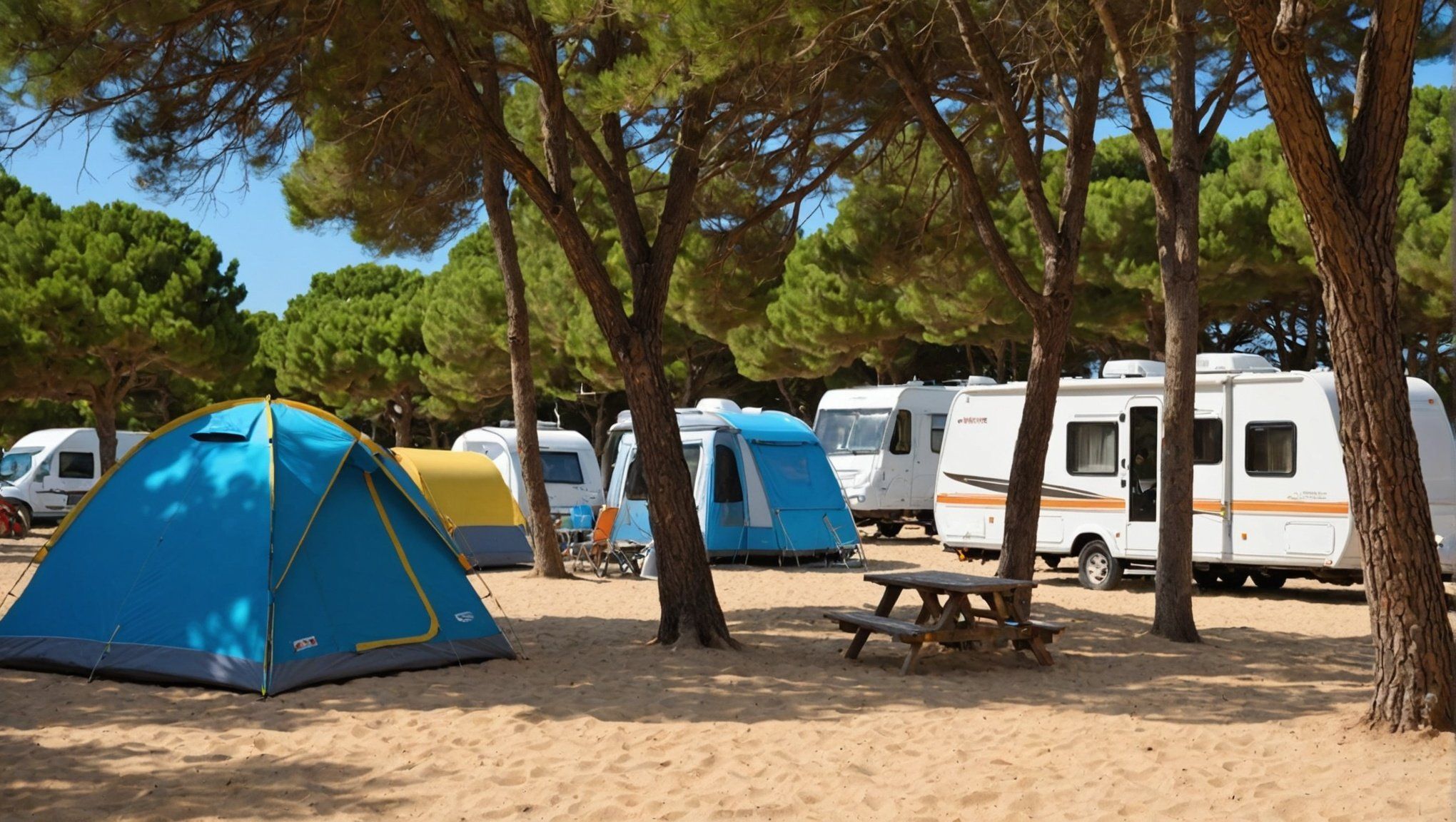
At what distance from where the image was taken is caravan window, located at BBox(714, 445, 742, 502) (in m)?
14.5

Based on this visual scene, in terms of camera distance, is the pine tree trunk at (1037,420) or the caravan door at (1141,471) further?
the caravan door at (1141,471)

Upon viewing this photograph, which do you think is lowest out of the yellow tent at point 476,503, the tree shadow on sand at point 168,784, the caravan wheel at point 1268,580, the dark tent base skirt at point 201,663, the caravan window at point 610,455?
the tree shadow on sand at point 168,784

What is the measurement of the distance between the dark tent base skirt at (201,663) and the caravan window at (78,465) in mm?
15496

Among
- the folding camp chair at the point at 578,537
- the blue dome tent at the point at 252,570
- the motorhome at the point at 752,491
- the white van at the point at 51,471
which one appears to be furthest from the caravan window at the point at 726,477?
the white van at the point at 51,471

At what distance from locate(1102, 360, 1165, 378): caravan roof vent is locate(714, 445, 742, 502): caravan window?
13.4 feet

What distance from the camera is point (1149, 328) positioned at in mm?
18750

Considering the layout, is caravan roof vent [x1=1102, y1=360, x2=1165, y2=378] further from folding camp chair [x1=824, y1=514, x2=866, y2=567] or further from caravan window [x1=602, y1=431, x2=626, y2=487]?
caravan window [x1=602, y1=431, x2=626, y2=487]

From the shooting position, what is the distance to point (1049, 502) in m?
12.8

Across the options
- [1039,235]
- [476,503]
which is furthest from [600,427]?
[1039,235]

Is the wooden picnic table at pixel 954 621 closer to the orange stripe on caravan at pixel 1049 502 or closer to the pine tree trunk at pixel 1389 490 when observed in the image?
the pine tree trunk at pixel 1389 490

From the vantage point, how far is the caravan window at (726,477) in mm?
14453

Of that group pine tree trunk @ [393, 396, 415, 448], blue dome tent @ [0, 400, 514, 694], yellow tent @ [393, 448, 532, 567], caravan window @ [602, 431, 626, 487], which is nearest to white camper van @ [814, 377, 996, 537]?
caravan window @ [602, 431, 626, 487]

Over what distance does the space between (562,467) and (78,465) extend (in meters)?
9.00

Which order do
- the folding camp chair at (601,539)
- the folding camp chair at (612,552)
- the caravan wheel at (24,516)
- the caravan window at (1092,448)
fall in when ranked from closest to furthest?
1. the caravan window at (1092,448)
2. the folding camp chair at (612,552)
3. the folding camp chair at (601,539)
4. the caravan wheel at (24,516)
